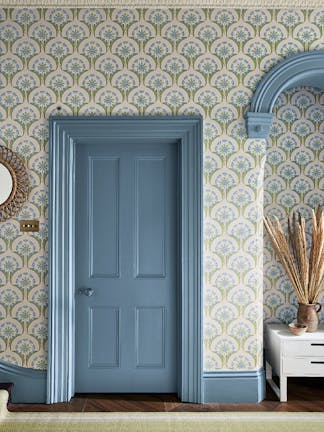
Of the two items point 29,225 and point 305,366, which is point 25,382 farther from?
point 305,366

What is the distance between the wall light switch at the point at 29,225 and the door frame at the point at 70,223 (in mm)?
114

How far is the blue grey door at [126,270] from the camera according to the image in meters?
3.63

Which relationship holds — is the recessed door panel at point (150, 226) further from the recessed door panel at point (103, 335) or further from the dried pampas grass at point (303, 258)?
the dried pampas grass at point (303, 258)

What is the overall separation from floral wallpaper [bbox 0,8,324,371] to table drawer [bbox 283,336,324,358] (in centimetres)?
41

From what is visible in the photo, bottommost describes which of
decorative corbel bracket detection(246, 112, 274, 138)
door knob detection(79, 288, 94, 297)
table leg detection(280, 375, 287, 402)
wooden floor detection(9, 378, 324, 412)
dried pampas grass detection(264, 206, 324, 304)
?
wooden floor detection(9, 378, 324, 412)

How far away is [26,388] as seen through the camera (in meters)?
3.49

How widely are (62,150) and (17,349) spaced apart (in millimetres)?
1478

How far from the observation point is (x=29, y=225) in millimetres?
3516

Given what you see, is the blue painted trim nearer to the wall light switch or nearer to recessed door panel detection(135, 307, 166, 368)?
recessed door panel detection(135, 307, 166, 368)

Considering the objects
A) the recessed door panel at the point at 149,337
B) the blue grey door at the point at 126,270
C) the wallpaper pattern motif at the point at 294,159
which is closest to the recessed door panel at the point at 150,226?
the blue grey door at the point at 126,270

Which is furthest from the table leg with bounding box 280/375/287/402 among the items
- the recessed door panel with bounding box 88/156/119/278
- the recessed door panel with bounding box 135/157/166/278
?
the recessed door panel with bounding box 88/156/119/278

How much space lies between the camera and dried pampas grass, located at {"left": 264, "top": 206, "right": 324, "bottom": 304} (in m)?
3.59

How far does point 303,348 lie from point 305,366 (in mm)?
128

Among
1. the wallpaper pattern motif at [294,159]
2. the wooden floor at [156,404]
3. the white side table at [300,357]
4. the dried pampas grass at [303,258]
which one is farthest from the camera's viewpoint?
the wallpaper pattern motif at [294,159]
